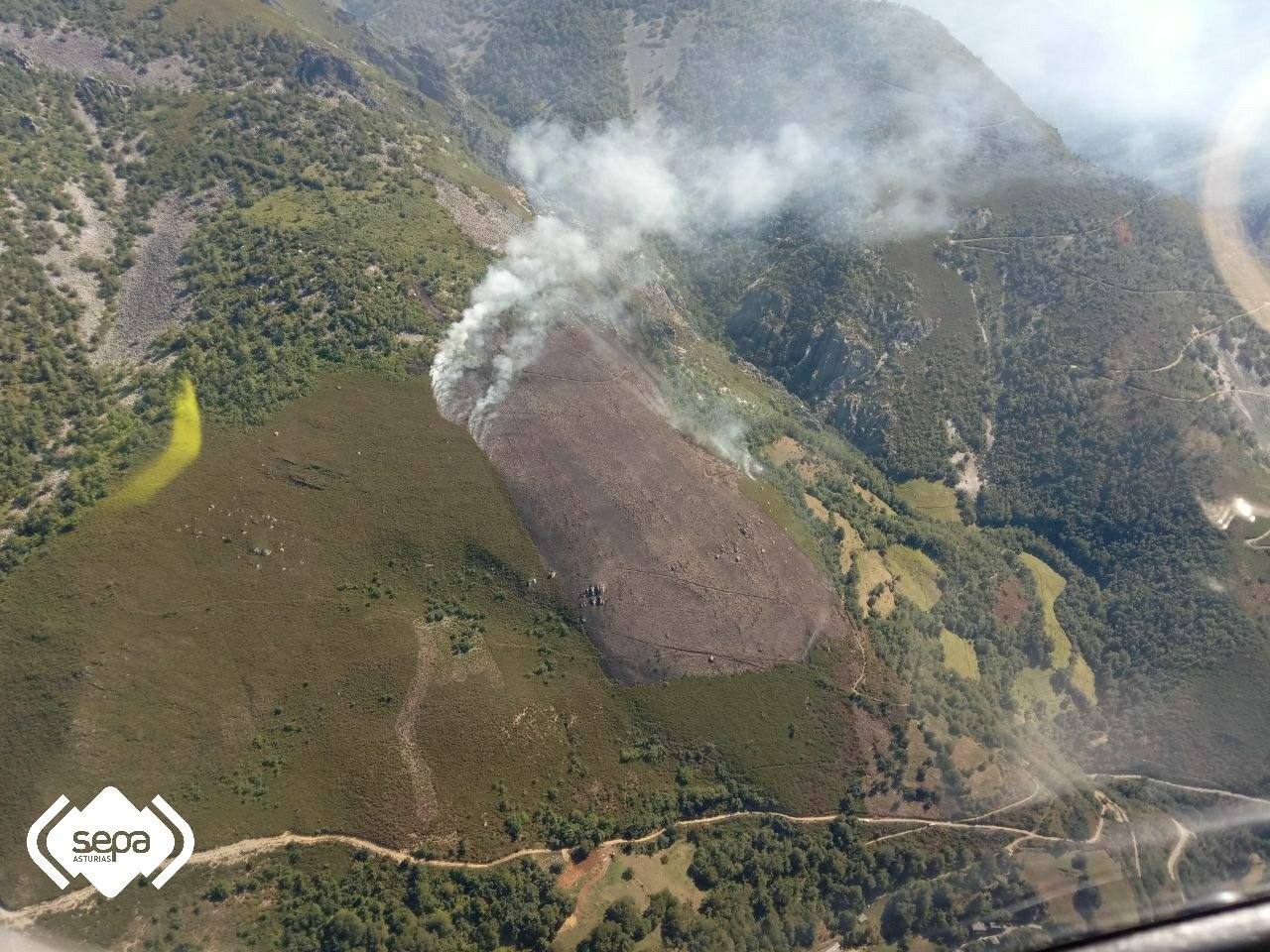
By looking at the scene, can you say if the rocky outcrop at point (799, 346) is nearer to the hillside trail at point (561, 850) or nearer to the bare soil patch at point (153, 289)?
the hillside trail at point (561, 850)

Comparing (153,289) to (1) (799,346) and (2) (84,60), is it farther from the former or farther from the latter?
(1) (799,346)

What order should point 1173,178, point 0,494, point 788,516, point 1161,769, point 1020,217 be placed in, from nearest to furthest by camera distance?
point 0,494 → point 1161,769 → point 788,516 → point 1020,217 → point 1173,178

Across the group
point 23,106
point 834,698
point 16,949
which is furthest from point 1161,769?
point 23,106

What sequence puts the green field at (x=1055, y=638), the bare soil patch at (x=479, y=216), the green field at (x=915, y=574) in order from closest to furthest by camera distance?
1. the green field at (x=915, y=574)
2. the green field at (x=1055, y=638)
3. the bare soil patch at (x=479, y=216)

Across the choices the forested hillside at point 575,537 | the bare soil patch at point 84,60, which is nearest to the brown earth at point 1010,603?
the forested hillside at point 575,537

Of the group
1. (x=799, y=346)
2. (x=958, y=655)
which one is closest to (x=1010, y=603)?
(x=958, y=655)

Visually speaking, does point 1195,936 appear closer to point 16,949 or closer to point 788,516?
point 16,949

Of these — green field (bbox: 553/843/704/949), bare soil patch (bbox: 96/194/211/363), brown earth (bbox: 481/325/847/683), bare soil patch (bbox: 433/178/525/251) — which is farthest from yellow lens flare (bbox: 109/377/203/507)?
green field (bbox: 553/843/704/949)
